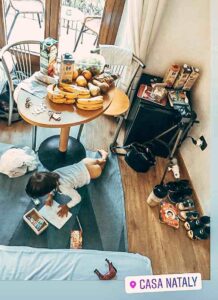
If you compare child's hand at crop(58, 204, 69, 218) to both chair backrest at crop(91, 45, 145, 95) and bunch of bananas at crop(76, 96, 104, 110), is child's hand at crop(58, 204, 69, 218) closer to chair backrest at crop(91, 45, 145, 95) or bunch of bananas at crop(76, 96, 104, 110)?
bunch of bananas at crop(76, 96, 104, 110)

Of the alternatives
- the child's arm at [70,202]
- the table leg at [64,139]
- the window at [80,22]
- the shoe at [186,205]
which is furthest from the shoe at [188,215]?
the window at [80,22]

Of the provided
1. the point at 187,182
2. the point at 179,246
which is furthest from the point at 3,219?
the point at 187,182

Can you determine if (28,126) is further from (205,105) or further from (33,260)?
(205,105)

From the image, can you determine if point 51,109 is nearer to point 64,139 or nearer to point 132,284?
point 64,139

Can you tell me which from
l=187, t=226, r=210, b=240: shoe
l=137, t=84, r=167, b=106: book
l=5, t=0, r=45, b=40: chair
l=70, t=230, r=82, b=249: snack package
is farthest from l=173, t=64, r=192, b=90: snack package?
l=70, t=230, r=82, b=249: snack package

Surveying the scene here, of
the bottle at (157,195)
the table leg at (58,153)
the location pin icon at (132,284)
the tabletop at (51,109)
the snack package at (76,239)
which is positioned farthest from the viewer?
the table leg at (58,153)

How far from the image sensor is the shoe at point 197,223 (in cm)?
201

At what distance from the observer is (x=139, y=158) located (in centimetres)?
225

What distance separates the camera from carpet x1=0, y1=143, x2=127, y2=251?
1.83 meters

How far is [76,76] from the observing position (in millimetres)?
1811

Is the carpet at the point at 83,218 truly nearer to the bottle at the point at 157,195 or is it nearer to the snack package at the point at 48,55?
the bottle at the point at 157,195

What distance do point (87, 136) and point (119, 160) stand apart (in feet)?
1.25

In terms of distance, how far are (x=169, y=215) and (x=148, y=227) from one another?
0.65ft

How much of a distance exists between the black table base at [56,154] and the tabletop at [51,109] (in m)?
0.61
